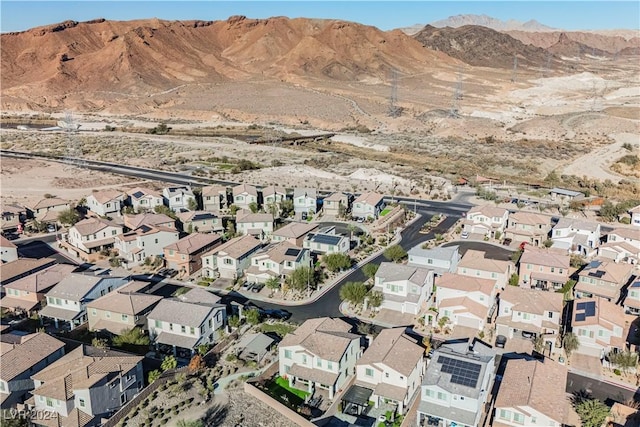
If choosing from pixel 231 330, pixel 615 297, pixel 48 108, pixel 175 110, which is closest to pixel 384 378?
pixel 231 330

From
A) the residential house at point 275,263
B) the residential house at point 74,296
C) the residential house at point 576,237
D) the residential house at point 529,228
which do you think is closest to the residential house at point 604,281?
the residential house at point 576,237

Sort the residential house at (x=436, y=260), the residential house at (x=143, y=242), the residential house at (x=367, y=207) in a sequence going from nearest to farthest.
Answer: the residential house at (x=436, y=260)
the residential house at (x=143, y=242)
the residential house at (x=367, y=207)

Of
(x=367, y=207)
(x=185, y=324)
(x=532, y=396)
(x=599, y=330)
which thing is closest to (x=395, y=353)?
(x=532, y=396)

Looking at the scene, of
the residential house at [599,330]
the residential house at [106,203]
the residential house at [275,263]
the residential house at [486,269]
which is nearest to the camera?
the residential house at [599,330]

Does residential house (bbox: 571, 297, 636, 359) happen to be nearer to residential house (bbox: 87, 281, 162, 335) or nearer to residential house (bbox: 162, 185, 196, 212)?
residential house (bbox: 87, 281, 162, 335)

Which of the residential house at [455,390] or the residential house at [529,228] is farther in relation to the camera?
the residential house at [529,228]

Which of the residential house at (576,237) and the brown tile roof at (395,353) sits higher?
the residential house at (576,237)

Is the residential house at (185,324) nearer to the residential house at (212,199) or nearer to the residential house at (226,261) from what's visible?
the residential house at (226,261)
